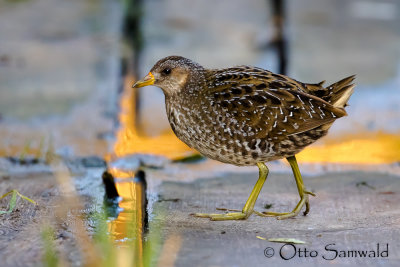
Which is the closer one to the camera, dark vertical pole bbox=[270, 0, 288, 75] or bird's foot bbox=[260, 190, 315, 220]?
bird's foot bbox=[260, 190, 315, 220]

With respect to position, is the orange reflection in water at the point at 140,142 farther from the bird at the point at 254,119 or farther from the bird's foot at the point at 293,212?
the bird's foot at the point at 293,212

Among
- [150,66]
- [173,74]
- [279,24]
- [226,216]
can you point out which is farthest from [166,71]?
[279,24]

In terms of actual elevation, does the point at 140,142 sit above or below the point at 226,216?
above

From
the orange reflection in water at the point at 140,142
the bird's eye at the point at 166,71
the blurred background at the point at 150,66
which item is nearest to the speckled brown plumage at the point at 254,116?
the bird's eye at the point at 166,71

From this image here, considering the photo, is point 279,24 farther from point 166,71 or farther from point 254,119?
point 254,119

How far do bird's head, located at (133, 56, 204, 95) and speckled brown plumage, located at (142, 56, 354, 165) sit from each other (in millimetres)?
148

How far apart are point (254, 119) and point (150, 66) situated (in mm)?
4258

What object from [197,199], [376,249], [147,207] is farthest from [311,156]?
[376,249]

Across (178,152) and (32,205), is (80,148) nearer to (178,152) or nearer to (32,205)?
(178,152)

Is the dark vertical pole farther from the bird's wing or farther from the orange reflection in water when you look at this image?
the bird's wing

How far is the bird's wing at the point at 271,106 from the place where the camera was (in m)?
4.93

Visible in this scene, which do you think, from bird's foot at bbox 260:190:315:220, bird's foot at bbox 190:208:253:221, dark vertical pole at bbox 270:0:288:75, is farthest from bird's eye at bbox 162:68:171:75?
dark vertical pole at bbox 270:0:288:75

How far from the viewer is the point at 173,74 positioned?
5.32 meters

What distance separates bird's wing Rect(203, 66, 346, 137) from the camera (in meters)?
4.93
